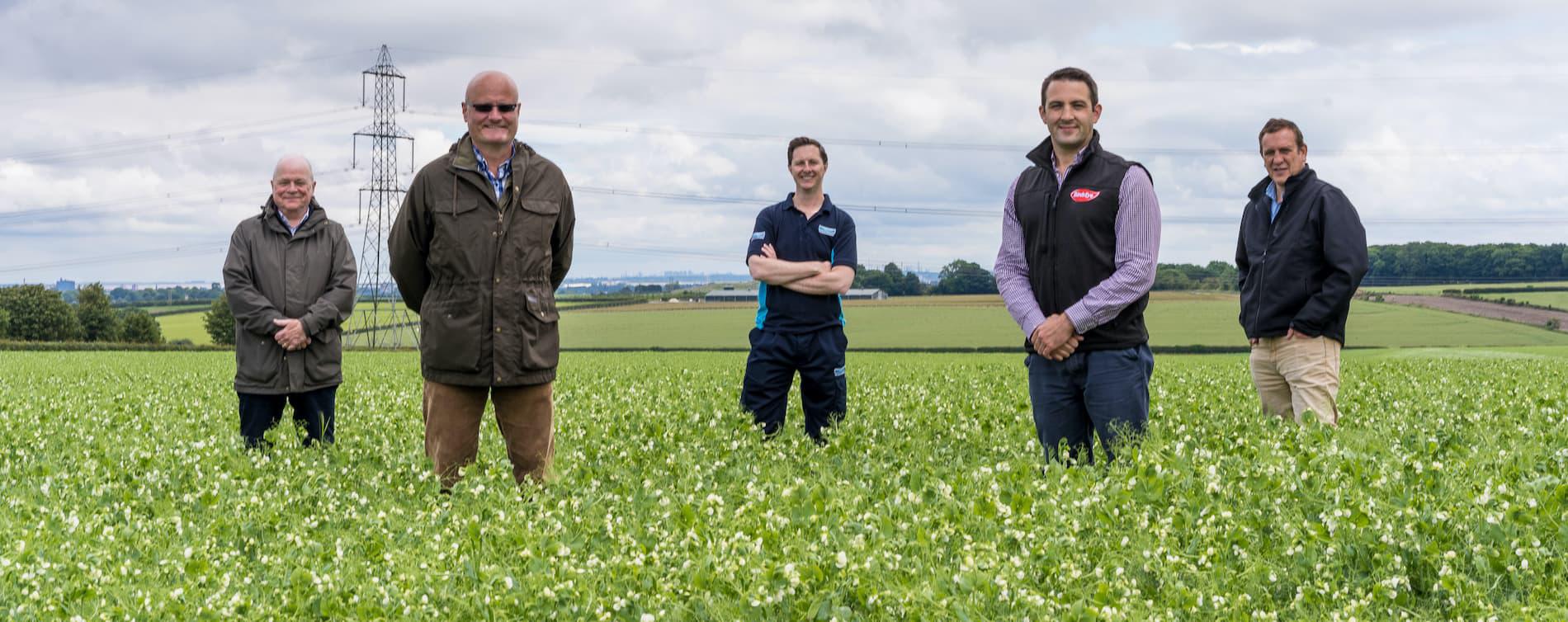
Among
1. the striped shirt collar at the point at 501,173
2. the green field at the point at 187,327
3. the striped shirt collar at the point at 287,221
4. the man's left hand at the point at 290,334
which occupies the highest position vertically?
the striped shirt collar at the point at 501,173

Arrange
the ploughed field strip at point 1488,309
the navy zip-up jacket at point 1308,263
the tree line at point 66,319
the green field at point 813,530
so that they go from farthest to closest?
the tree line at point 66,319 → the ploughed field strip at point 1488,309 → the navy zip-up jacket at point 1308,263 → the green field at point 813,530

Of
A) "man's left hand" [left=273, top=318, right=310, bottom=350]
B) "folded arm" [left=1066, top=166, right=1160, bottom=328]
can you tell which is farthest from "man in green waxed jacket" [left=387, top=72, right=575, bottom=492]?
"folded arm" [left=1066, top=166, right=1160, bottom=328]

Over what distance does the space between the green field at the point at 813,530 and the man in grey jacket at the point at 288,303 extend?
1.64 feet

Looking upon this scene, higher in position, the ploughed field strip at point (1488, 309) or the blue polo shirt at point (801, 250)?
the blue polo shirt at point (801, 250)

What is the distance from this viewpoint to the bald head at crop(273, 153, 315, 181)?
9.66 meters

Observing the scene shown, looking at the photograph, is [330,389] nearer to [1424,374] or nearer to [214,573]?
[214,573]

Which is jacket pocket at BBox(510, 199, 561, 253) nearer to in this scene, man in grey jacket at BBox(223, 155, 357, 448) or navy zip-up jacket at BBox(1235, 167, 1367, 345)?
man in grey jacket at BBox(223, 155, 357, 448)

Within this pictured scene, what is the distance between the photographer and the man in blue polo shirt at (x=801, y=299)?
990 centimetres

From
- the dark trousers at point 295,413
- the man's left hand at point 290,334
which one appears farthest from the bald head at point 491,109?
the dark trousers at point 295,413

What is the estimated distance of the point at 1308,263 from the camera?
9.37 meters

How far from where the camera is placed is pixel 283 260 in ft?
32.3

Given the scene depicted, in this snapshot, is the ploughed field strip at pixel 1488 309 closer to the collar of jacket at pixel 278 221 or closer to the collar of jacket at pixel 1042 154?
the collar of jacket at pixel 1042 154

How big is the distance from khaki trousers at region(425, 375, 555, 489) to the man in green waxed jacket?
0.14 feet

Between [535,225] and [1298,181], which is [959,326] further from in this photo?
[535,225]
